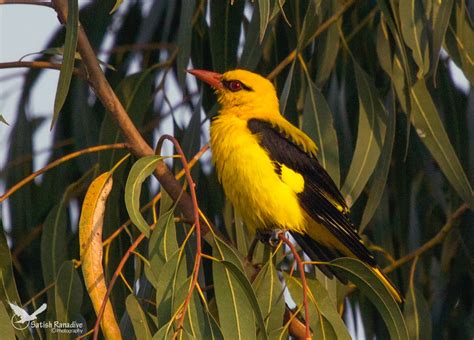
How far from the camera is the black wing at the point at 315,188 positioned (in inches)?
126

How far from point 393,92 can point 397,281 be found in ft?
2.78

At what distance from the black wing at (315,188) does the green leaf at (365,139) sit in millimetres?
69

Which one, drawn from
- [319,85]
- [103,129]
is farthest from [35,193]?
[319,85]

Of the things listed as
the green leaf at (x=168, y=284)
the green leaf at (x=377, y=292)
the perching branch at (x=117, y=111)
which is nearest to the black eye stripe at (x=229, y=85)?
the perching branch at (x=117, y=111)

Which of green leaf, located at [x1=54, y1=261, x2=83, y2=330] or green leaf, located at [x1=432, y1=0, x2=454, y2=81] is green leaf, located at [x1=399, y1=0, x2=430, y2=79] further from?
green leaf, located at [x1=54, y1=261, x2=83, y2=330]

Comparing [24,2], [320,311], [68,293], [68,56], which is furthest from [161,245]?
[24,2]

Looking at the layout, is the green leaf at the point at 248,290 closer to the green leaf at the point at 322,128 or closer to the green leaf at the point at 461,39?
the green leaf at the point at 322,128

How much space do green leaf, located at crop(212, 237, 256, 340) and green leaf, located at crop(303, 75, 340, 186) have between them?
68 centimetres

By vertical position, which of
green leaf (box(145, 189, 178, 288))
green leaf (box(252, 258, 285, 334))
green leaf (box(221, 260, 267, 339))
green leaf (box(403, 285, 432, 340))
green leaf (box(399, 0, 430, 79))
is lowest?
green leaf (box(403, 285, 432, 340))

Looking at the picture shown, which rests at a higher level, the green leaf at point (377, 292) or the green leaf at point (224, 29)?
the green leaf at point (224, 29)

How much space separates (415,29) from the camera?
3.05m

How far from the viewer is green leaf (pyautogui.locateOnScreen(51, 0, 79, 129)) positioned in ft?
7.94

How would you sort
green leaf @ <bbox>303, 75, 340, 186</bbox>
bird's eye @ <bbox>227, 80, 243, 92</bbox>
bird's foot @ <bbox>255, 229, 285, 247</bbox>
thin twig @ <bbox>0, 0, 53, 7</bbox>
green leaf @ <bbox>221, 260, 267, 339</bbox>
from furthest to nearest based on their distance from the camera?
bird's eye @ <bbox>227, 80, 243, 92</bbox>
bird's foot @ <bbox>255, 229, 285, 247</bbox>
green leaf @ <bbox>303, 75, 340, 186</bbox>
thin twig @ <bbox>0, 0, 53, 7</bbox>
green leaf @ <bbox>221, 260, 267, 339</bbox>

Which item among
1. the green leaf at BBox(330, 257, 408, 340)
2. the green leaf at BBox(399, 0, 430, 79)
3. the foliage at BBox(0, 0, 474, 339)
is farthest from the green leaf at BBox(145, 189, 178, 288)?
the green leaf at BBox(399, 0, 430, 79)
